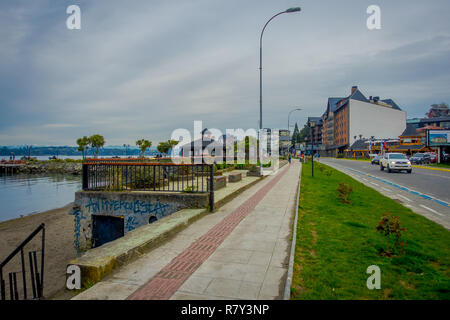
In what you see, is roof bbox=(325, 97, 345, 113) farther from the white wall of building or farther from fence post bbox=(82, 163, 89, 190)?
fence post bbox=(82, 163, 89, 190)

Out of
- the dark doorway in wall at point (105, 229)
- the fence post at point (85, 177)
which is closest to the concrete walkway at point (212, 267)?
the dark doorway in wall at point (105, 229)

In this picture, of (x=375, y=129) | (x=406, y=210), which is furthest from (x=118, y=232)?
(x=375, y=129)

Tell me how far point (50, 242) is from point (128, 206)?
25.4 ft

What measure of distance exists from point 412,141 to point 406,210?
7361 cm

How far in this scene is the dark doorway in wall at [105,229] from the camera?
1039cm

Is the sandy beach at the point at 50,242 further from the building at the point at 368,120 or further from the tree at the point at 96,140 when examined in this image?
the building at the point at 368,120

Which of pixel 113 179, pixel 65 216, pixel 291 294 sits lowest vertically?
pixel 65 216

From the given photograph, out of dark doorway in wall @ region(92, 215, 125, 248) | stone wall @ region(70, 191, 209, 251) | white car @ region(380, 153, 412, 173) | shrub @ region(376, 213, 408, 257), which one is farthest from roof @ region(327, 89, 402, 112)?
shrub @ region(376, 213, 408, 257)

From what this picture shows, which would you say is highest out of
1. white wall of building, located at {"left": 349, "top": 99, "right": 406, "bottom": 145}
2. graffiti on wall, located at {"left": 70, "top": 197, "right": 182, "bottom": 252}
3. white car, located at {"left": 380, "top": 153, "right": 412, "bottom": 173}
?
white wall of building, located at {"left": 349, "top": 99, "right": 406, "bottom": 145}

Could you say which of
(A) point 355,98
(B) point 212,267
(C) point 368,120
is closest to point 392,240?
(B) point 212,267

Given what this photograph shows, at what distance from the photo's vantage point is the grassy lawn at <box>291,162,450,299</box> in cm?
365

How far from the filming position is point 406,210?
9320 mm

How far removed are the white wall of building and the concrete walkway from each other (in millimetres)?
90282
